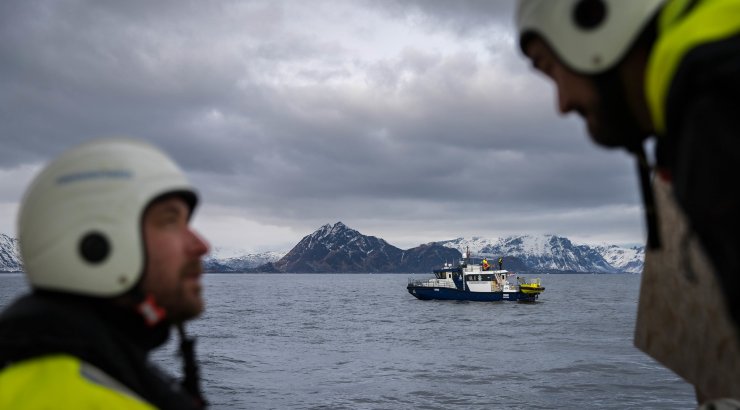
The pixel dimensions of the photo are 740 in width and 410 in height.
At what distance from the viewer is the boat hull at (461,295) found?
232 feet

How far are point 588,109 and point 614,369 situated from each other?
108 feet

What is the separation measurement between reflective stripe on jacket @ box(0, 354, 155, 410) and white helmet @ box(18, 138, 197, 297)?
33cm

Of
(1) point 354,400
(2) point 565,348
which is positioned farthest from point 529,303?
(1) point 354,400

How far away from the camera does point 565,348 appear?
39.6 m

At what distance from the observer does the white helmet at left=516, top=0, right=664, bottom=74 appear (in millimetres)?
1473

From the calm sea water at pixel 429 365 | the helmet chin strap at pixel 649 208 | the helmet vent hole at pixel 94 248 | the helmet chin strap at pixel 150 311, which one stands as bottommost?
the calm sea water at pixel 429 365

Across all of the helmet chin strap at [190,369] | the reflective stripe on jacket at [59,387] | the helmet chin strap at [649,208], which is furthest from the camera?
the helmet chin strap at [190,369]

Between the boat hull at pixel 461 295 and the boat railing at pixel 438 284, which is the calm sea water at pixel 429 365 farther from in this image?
the boat railing at pixel 438 284

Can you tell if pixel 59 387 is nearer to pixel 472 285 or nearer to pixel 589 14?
pixel 589 14

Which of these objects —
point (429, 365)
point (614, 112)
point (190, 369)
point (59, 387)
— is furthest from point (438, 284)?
point (59, 387)

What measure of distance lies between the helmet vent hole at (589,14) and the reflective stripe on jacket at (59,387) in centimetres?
140

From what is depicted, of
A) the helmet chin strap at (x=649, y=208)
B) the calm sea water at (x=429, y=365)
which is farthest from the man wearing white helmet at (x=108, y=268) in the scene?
the calm sea water at (x=429, y=365)

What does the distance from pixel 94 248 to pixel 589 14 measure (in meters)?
1.48

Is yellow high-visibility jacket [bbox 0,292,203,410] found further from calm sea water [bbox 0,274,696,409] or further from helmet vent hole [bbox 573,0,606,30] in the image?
calm sea water [bbox 0,274,696,409]
